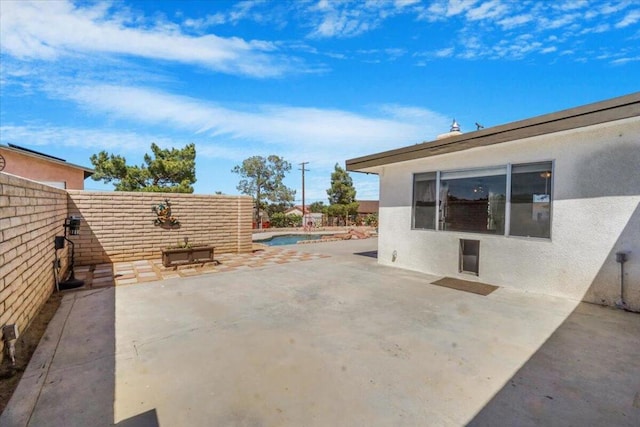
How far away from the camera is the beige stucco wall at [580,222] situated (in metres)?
4.11

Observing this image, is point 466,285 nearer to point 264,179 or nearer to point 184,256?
point 184,256

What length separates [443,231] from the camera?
6332mm

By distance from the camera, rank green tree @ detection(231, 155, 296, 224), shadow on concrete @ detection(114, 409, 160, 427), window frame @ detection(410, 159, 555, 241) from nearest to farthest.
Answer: shadow on concrete @ detection(114, 409, 160, 427), window frame @ detection(410, 159, 555, 241), green tree @ detection(231, 155, 296, 224)

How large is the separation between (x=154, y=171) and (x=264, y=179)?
12357 mm

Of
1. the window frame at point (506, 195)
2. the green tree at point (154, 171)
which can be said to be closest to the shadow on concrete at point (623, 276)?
the window frame at point (506, 195)

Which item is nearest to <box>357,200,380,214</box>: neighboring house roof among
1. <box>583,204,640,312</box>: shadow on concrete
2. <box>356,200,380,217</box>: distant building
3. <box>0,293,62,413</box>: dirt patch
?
<box>356,200,380,217</box>: distant building

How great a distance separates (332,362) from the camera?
2.66 m

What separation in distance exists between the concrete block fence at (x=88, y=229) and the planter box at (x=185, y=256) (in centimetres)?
180

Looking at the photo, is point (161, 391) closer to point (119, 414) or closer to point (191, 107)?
point (119, 414)

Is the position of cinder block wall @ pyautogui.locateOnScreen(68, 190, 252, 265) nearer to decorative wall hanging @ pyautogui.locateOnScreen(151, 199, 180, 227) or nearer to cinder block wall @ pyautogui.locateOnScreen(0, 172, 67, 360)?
decorative wall hanging @ pyautogui.locateOnScreen(151, 199, 180, 227)

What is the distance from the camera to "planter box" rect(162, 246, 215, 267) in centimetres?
710

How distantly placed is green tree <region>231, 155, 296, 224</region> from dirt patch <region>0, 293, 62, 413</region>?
86.3ft

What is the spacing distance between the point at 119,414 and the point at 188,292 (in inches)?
128

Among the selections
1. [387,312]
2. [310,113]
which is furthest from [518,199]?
[310,113]
